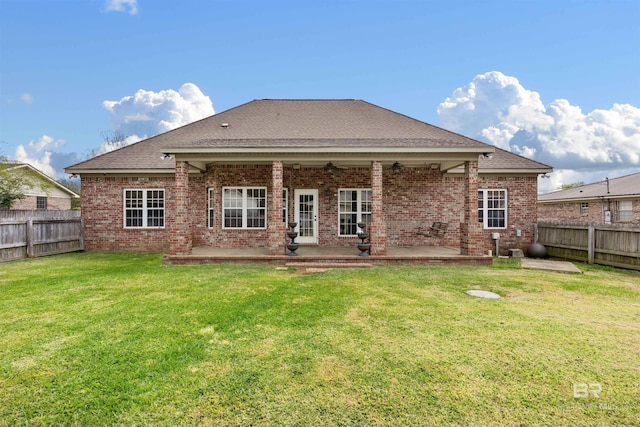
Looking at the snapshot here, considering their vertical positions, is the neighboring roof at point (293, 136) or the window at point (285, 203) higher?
the neighboring roof at point (293, 136)

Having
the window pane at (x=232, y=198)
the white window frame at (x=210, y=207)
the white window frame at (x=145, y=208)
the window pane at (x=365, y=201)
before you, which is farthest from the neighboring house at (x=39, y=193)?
Result: the window pane at (x=365, y=201)

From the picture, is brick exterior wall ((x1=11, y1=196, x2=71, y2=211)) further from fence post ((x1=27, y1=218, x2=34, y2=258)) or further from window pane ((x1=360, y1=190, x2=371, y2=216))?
window pane ((x1=360, y1=190, x2=371, y2=216))

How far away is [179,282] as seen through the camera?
6859 millimetres

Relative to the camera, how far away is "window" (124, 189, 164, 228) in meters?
12.5

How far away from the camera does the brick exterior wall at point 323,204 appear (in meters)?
11.8

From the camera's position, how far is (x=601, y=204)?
777 inches

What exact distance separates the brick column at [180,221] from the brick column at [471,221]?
872 cm

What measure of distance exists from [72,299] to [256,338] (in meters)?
4.08

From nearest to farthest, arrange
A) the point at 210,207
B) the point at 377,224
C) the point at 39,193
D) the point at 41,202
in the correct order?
the point at 377,224, the point at 210,207, the point at 39,193, the point at 41,202

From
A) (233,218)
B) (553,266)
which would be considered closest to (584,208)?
(553,266)

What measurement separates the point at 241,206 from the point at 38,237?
286 inches

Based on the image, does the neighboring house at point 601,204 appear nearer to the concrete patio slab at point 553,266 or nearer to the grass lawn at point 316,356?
the concrete patio slab at point 553,266

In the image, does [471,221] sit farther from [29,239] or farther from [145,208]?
[29,239]

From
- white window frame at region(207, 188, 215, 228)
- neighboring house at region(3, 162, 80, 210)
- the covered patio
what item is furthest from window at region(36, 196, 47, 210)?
the covered patio
